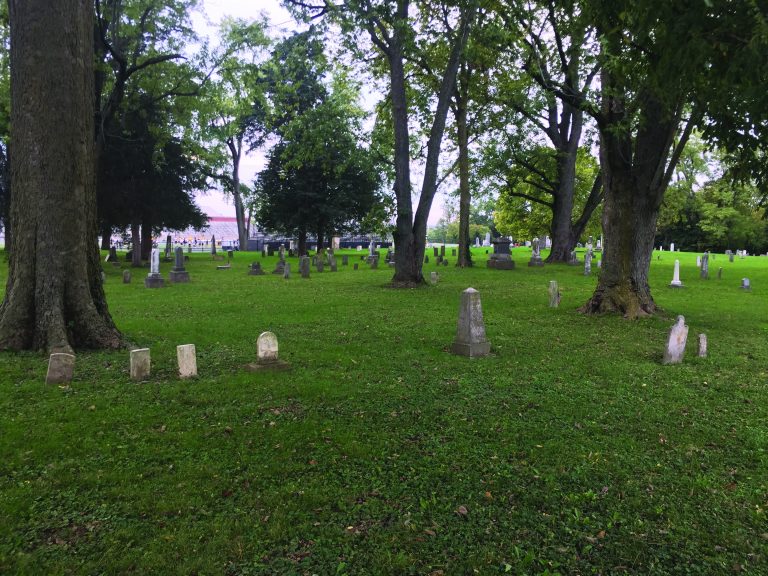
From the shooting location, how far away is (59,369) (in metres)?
6.16

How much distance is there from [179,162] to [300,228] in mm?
9095

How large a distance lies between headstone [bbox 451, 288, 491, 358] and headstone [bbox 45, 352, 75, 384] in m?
5.47

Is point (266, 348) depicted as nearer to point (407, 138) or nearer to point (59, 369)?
point (59, 369)

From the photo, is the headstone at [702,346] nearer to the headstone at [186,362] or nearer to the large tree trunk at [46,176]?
the headstone at [186,362]

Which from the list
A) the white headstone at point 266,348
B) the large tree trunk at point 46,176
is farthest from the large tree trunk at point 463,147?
the large tree trunk at point 46,176

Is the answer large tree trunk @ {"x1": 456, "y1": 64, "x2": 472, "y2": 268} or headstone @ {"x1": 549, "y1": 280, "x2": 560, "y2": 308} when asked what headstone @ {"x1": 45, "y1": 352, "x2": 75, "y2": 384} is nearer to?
headstone @ {"x1": 549, "y1": 280, "x2": 560, "y2": 308}

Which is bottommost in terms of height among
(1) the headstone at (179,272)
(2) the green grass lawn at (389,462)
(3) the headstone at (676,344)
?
(2) the green grass lawn at (389,462)

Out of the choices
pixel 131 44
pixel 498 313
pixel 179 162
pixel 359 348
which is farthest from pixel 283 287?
pixel 179 162

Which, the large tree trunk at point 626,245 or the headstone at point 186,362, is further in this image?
the large tree trunk at point 626,245

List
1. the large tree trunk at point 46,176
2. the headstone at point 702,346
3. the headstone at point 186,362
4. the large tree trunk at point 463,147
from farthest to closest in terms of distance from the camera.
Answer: the large tree trunk at point 463,147 → the headstone at point 702,346 → the large tree trunk at point 46,176 → the headstone at point 186,362

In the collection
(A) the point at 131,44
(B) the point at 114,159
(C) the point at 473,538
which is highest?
(A) the point at 131,44

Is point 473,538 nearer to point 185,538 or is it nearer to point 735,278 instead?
point 185,538

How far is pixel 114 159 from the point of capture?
87.2ft

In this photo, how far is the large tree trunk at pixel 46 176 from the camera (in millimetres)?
7234
